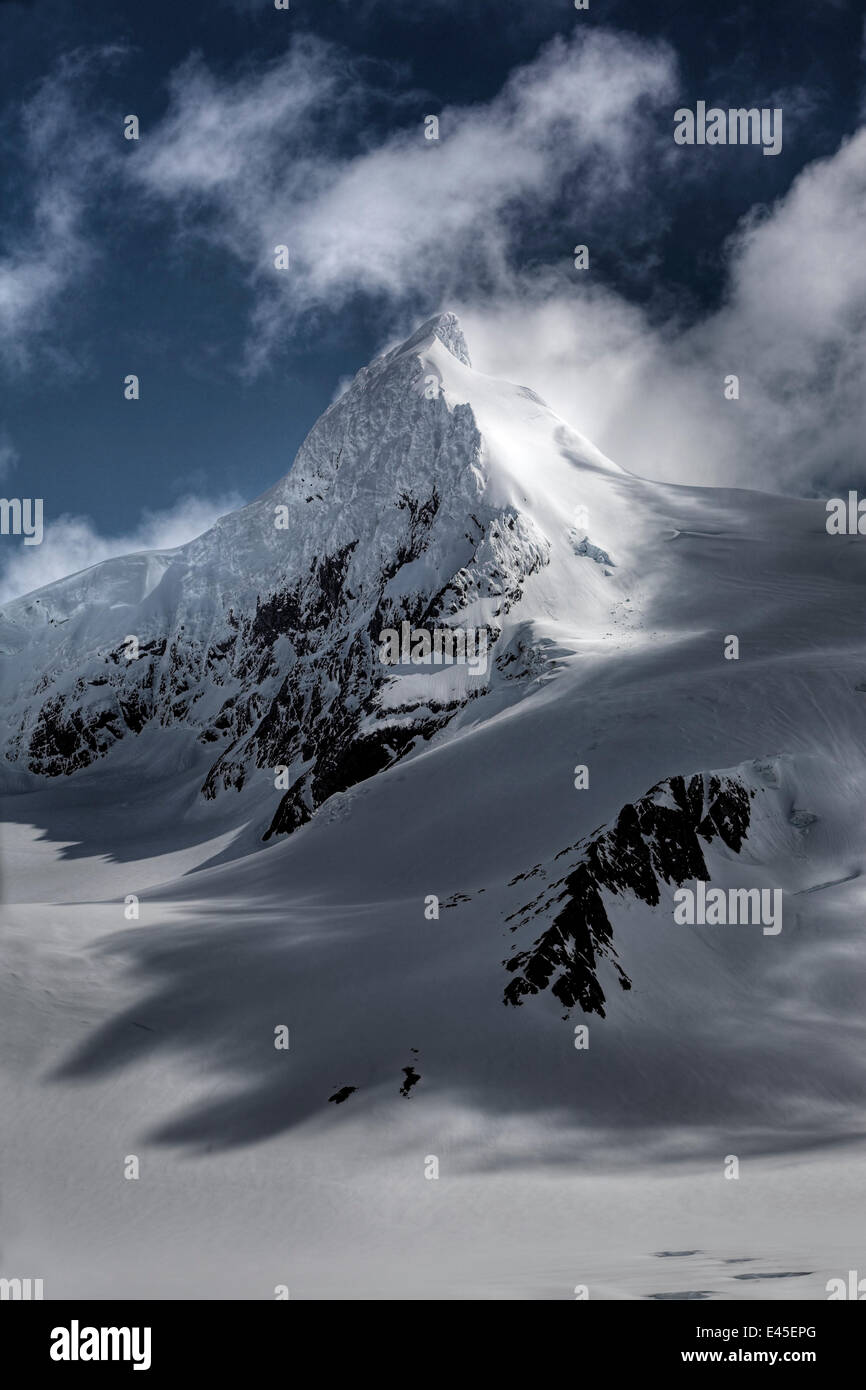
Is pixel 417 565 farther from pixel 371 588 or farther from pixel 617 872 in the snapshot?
pixel 617 872

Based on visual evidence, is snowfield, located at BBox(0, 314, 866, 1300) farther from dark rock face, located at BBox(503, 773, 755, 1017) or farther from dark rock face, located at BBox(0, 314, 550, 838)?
dark rock face, located at BBox(0, 314, 550, 838)

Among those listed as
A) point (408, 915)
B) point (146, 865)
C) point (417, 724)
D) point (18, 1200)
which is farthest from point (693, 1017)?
point (146, 865)

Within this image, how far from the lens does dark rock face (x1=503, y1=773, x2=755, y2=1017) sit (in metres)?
47.6

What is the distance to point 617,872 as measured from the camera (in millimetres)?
52875

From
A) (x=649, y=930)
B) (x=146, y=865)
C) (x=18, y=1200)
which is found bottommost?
(x=18, y=1200)

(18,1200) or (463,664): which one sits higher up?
(463,664)

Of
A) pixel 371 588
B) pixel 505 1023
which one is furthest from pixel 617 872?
pixel 371 588

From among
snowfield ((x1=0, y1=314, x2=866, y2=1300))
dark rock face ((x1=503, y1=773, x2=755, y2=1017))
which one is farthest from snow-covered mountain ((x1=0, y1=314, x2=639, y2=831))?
dark rock face ((x1=503, y1=773, x2=755, y2=1017))

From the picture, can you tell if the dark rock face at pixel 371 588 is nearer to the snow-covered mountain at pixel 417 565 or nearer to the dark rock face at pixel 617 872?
the snow-covered mountain at pixel 417 565

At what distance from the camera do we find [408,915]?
2267 inches

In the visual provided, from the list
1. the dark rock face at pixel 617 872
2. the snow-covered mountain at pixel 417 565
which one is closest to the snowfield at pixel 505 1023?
the dark rock face at pixel 617 872

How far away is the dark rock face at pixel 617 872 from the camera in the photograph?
47625mm
